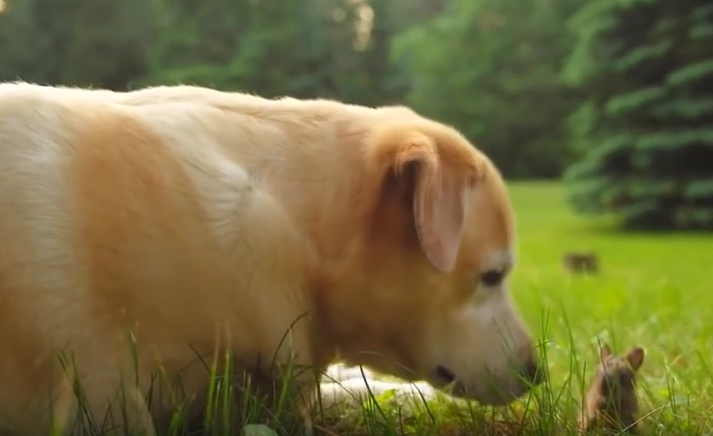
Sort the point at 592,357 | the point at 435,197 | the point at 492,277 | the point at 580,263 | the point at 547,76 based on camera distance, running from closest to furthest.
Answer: the point at 435,197, the point at 492,277, the point at 592,357, the point at 580,263, the point at 547,76

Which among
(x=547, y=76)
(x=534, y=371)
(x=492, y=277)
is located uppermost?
(x=547, y=76)

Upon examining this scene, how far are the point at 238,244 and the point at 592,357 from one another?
3.53 ft

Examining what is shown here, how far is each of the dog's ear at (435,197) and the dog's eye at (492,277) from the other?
138mm

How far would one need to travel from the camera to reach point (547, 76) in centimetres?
1400

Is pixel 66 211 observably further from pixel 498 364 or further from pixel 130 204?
pixel 498 364

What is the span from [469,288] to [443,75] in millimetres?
12780

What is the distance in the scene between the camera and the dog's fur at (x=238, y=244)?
1324mm

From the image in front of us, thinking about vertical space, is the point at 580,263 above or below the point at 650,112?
below

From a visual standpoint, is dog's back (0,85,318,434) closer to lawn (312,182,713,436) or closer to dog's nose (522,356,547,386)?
lawn (312,182,713,436)

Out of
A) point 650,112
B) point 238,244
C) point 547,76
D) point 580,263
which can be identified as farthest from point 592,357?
point 547,76

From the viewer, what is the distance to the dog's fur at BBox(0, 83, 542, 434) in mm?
1324

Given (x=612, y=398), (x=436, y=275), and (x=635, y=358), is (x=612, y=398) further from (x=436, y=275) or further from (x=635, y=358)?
(x=436, y=275)

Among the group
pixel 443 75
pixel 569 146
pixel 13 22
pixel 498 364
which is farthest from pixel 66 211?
pixel 443 75

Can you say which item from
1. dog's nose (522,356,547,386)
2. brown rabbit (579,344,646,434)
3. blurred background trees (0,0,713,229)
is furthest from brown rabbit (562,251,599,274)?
brown rabbit (579,344,646,434)
